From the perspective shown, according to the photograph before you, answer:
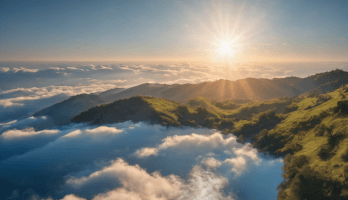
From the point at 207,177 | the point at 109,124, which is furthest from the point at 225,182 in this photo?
the point at 109,124

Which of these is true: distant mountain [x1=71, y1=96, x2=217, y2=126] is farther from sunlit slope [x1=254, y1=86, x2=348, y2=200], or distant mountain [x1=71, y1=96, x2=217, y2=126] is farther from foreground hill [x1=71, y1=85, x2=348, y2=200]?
sunlit slope [x1=254, y1=86, x2=348, y2=200]

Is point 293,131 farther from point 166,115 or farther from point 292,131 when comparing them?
point 166,115

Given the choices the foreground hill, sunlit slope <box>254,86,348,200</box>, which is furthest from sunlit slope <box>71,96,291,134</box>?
sunlit slope <box>254,86,348,200</box>

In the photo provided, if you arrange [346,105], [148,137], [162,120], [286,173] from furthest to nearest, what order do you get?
[162,120] → [148,137] → [346,105] → [286,173]

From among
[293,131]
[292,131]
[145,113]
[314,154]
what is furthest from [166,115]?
[314,154]

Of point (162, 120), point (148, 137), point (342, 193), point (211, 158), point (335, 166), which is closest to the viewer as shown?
point (342, 193)

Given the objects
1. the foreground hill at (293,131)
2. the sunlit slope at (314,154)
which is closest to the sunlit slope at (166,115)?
the foreground hill at (293,131)

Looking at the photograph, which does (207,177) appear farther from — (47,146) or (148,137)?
(47,146)
